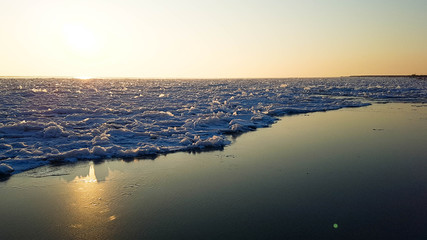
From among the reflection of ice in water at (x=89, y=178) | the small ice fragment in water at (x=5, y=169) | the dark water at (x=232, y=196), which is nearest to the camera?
the dark water at (x=232, y=196)

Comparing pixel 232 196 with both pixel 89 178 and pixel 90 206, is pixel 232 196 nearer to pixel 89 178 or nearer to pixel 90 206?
pixel 90 206

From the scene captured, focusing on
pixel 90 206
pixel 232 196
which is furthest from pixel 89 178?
pixel 232 196

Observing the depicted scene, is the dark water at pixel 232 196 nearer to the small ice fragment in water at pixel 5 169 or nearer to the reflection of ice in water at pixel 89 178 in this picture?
the reflection of ice in water at pixel 89 178

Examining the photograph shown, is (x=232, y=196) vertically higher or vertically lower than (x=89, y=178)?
higher

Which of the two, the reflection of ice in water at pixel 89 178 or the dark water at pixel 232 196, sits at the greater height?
the dark water at pixel 232 196

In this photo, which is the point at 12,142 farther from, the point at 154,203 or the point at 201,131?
the point at 154,203

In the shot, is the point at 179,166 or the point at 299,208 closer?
the point at 299,208

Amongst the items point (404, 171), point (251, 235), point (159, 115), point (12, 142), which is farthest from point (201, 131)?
point (251, 235)

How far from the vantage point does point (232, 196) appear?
5.99 m

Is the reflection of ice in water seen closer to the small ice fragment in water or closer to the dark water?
the dark water

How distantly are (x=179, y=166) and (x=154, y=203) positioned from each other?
262cm

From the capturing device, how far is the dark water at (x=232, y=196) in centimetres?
468

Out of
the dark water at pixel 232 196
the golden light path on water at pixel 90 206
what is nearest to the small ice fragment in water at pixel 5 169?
the dark water at pixel 232 196

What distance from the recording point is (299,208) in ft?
17.7
